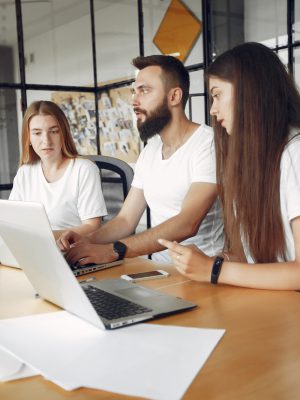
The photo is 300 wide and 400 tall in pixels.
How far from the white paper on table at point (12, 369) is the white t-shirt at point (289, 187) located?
90 centimetres

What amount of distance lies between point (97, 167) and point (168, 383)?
6.34 feet

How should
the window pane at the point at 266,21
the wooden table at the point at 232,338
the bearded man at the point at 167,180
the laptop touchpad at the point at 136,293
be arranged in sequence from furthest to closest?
the window pane at the point at 266,21 < the bearded man at the point at 167,180 < the laptop touchpad at the point at 136,293 < the wooden table at the point at 232,338

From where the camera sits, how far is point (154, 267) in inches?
67.6

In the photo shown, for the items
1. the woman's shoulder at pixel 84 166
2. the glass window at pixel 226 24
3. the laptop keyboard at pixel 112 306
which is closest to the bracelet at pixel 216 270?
the laptop keyboard at pixel 112 306

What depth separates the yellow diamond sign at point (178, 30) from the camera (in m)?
4.56

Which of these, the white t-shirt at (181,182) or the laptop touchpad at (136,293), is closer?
the laptop touchpad at (136,293)

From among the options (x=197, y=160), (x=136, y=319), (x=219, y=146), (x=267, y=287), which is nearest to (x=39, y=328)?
(x=136, y=319)

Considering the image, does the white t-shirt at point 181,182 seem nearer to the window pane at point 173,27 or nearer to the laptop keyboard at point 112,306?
the laptop keyboard at point 112,306

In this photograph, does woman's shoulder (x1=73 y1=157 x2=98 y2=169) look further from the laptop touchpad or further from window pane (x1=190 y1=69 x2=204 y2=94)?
window pane (x1=190 y1=69 x2=204 y2=94)

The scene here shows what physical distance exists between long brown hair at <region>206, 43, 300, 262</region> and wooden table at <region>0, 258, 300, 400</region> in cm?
27

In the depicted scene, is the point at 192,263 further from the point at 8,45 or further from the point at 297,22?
the point at 8,45

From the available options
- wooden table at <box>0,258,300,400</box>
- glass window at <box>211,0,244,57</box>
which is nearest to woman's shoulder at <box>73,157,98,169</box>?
wooden table at <box>0,258,300,400</box>

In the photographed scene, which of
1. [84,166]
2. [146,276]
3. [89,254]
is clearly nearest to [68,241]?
[89,254]

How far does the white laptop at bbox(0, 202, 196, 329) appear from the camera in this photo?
3.36ft
